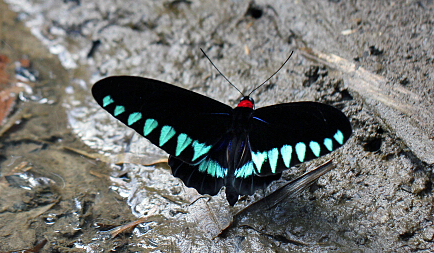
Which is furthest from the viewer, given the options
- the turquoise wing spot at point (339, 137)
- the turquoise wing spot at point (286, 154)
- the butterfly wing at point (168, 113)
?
the butterfly wing at point (168, 113)

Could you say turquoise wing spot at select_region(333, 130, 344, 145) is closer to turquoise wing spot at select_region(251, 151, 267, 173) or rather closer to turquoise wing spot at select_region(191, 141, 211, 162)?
turquoise wing spot at select_region(251, 151, 267, 173)

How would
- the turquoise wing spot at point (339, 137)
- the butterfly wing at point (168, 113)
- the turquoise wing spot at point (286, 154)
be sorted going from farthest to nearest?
A: the butterfly wing at point (168, 113), the turquoise wing spot at point (286, 154), the turquoise wing spot at point (339, 137)

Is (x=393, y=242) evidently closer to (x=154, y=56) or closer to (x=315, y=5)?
(x=315, y=5)

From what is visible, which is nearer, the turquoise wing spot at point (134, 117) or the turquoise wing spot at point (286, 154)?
the turquoise wing spot at point (286, 154)

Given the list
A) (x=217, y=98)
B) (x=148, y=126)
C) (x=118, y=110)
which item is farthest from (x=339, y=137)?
(x=217, y=98)

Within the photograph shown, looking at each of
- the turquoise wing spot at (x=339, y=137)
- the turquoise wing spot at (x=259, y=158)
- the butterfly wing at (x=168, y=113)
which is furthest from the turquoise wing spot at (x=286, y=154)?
the butterfly wing at (x=168, y=113)

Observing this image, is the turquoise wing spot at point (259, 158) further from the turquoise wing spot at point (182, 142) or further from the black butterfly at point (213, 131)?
the turquoise wing spot at point (182, 142)
